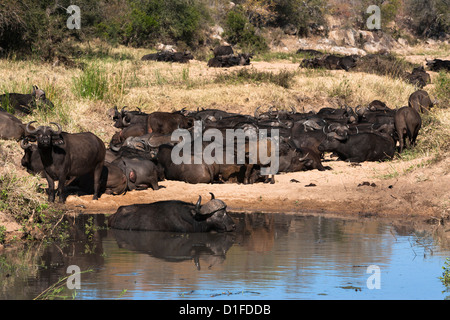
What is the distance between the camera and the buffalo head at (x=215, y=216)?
9258mm

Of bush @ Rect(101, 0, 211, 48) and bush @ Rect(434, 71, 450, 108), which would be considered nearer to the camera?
bush @ Rect(434, 71, 450, 108)

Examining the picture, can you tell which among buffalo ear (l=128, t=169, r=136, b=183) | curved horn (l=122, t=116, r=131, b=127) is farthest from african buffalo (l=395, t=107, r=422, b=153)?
buffalo ear (l=128, t=169, r=136, b=183)

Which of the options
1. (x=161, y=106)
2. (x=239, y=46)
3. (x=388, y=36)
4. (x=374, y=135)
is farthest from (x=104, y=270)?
(x=388, y=36)

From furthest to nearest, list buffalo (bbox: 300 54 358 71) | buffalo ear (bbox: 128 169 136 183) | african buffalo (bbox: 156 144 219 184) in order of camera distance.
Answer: buffalo (bbox: 300 54 358 71), african buffalo (bbox: 156 144 219 184), buffalo ear (bbox: 128 169 136 183)

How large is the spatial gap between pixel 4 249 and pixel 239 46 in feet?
109

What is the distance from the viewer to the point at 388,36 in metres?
50.2

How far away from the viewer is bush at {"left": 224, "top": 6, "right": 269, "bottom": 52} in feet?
132

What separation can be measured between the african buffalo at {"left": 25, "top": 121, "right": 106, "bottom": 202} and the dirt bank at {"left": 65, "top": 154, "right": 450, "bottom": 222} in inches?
20.3

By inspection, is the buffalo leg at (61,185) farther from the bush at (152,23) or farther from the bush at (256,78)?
the bush at (152,23)

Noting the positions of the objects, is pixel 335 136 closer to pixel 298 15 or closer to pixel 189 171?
pixel 189 171

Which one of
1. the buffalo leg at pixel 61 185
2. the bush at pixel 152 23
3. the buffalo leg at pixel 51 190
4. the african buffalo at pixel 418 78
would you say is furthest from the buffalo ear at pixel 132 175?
the bush at pixel 152 23

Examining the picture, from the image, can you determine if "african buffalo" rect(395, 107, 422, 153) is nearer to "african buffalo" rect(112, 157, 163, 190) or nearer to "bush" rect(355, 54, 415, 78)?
"african buffalo" rect(112, 157, 163, 190)

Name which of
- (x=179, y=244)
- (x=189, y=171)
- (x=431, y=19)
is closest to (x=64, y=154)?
(x=189, y=171)

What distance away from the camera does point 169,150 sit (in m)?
13.2
